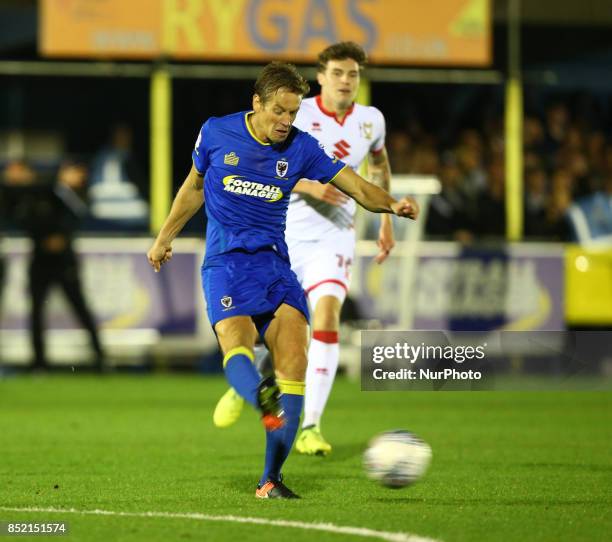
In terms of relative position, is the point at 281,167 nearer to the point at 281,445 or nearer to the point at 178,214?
the point at 178,214

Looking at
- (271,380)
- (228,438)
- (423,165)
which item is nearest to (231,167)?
(271,380)

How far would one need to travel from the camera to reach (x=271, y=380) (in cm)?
652

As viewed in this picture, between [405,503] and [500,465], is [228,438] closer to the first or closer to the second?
[500,465]

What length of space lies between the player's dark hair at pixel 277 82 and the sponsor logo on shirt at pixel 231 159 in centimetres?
33

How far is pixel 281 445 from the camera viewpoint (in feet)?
22.9

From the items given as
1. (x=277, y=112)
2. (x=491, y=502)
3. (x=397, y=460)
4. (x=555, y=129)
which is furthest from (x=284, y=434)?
(x=555, y=129)

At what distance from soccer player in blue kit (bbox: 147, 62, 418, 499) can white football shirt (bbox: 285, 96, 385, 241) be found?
2.36 metres

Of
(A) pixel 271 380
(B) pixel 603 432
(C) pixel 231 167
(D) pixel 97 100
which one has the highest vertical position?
(D) pixel 97 100

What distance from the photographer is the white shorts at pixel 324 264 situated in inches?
383

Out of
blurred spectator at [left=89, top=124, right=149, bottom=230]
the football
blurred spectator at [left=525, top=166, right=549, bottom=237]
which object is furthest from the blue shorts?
blurred spectator at [left=525, top=166, right=549, bottom=237]

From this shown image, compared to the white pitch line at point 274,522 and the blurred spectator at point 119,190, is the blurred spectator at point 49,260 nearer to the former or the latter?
the blurred spectator at point 119,190

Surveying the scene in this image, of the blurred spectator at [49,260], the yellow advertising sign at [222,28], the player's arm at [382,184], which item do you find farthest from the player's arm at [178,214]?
the yellow advertising sign at [222,28]

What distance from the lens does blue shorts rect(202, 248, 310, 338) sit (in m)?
7.25

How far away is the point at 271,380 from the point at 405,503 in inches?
42.0
